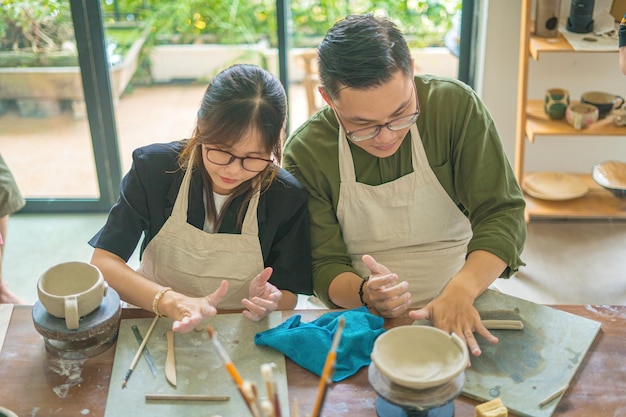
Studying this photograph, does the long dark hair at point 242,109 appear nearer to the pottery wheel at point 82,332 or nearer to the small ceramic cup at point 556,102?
the pottery wheel at point 82,332

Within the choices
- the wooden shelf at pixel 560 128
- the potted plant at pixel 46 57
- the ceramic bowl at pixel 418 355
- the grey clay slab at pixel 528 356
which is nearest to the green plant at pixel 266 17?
the potted plant at pixel 46 57

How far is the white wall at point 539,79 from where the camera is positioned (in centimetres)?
369

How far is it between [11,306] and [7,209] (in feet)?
3.27

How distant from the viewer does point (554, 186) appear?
3.89m

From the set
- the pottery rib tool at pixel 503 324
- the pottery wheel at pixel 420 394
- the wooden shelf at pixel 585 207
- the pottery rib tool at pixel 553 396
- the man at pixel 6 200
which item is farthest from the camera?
the wooden shelf at pixel 585 207

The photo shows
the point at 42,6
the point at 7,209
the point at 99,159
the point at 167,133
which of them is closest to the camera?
the point at 7,209

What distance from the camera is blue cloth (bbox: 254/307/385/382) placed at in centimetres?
165

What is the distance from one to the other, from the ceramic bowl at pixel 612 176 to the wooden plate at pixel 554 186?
22 centimetres

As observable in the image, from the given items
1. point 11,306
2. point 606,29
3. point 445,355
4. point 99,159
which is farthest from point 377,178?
point 99,159

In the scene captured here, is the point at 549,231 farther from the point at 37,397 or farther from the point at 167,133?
the point at 37,397

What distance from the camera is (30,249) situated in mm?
3887

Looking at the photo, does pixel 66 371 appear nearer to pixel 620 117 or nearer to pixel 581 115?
pixel 581 115

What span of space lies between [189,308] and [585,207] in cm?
262

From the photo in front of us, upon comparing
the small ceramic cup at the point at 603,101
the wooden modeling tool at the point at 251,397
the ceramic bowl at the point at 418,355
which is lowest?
the small ceramic cup at the point at 603,101
